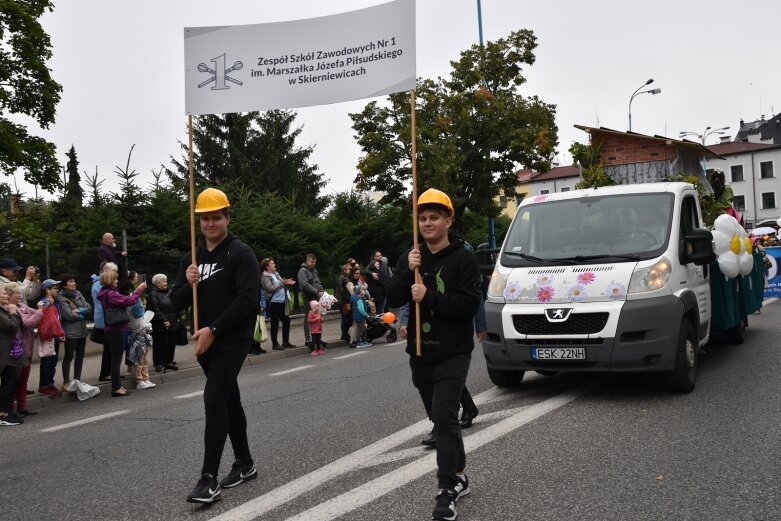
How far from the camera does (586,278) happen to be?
7.31 metres

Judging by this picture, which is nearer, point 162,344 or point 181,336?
point 162,344

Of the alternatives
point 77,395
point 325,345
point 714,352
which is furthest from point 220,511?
point 325,345

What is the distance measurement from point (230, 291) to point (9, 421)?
5.27 meters

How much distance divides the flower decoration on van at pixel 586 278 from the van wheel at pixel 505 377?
1391mm

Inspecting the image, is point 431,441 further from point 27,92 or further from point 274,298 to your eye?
point 27,92

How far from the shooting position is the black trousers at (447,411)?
4.26 metres

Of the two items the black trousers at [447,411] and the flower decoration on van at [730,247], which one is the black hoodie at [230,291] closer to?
Answer: the black trousers at [447,411]

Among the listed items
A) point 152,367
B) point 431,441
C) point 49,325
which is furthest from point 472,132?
point 431,441

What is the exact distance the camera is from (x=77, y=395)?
34.4 ft

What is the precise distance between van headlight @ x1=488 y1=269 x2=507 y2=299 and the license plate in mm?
681

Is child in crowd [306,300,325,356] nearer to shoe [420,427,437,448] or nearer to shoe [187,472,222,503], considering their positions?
shoe [420,427,437,448]

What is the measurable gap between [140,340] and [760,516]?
8952 millimetres

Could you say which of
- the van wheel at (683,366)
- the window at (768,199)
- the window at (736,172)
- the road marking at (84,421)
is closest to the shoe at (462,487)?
the van wheel at (683,366)

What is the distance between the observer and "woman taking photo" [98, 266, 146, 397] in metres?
10.6
